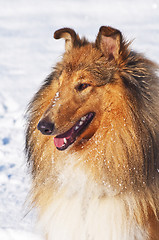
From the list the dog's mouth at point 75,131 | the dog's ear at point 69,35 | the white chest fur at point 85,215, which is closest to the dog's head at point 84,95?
the dog's mouth at point 75,131

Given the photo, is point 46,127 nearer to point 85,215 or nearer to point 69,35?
point 85,215

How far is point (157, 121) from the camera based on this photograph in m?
2.51

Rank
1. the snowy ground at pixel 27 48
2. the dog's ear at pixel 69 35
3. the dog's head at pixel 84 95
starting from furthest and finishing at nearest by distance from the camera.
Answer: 1. the snowy ground at pixel 27 48
2. the dog's ear at pixel 69 35
3. the dog's head at pixel 84 95

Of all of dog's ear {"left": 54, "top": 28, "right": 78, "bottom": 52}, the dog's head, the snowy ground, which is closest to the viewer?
the dog's head

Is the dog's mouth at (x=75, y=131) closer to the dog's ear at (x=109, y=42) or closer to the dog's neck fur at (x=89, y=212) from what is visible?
the dog's neck fur at (x=89, y=212)

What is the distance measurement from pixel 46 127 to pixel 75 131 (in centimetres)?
26

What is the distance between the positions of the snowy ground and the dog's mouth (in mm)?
822

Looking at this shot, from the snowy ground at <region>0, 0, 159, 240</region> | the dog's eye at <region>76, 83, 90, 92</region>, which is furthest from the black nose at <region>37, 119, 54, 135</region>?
the snowy ground at <region>0, 0, 159, 240</region>

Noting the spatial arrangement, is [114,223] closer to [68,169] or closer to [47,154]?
[68,169]

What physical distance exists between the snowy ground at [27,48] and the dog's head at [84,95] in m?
0.41

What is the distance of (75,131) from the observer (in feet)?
8.48

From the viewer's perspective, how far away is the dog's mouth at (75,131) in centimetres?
258

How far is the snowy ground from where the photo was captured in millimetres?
3970

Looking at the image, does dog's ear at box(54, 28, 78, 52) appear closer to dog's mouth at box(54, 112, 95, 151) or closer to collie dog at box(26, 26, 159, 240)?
collie dog at box(26, 26, 159, 240)
